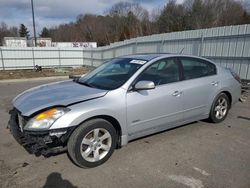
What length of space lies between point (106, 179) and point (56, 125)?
95 centimetres

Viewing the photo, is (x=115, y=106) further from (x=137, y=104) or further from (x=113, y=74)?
(x=113, y=74)

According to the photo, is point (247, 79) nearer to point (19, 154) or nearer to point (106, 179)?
point (106, 179)

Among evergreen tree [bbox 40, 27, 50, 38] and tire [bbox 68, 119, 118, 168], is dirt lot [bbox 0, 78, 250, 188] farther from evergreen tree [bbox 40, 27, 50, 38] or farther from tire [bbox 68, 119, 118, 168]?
evergreen tree [bbox 40, 27, 50, 38]

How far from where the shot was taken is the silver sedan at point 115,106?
9.57 feet

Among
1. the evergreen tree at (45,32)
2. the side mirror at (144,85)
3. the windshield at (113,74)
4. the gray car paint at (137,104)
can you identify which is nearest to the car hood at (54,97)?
the gray car paint at (137,104)

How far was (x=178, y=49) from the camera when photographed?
35.9 ft

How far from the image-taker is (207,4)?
38562 millimetres

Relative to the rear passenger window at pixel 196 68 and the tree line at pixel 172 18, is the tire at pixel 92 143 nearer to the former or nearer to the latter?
the rear passenger window at pixel 196 68

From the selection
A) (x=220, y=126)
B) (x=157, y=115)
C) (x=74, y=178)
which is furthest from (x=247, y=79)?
(x=74, y=178)

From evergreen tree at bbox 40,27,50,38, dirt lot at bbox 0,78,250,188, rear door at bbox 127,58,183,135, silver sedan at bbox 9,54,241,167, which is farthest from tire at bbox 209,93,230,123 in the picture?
evergreen tree at bbox 40,27,50,38

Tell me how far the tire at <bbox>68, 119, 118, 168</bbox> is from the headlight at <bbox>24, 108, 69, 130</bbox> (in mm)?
317

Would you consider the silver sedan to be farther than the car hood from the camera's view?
No

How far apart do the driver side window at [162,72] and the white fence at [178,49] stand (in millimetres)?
5342

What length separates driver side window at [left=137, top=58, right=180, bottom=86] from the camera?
374 centimetres
